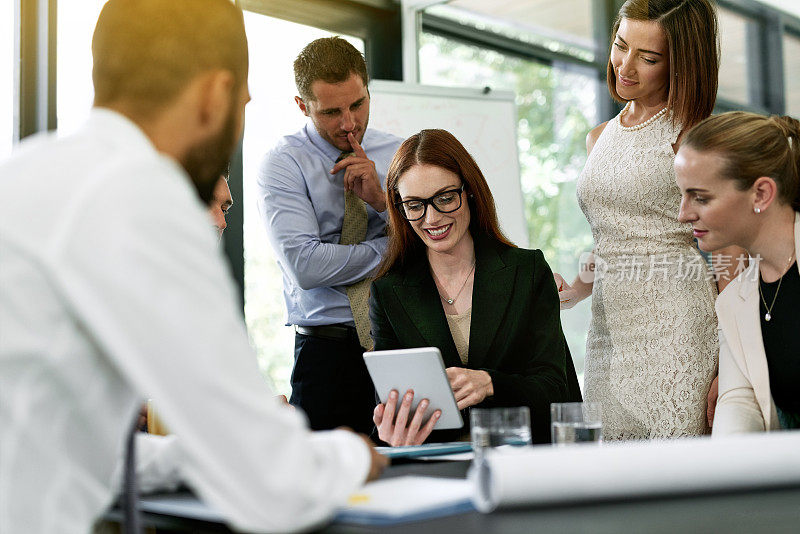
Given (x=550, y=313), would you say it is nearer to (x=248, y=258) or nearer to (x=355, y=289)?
(x=355, y=289)

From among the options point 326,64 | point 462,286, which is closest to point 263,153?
point 326,64

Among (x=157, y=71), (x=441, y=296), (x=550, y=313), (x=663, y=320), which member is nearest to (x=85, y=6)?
(x=441, y=296)

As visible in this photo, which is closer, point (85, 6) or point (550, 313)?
point (550, 313)

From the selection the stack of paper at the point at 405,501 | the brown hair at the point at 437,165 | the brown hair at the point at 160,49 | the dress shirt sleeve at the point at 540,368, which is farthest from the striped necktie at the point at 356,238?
the brown hair at the point at 160,49

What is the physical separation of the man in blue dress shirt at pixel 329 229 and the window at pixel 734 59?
2792 millimetres

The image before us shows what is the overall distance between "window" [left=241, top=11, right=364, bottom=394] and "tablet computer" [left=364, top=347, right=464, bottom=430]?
6.74 ft

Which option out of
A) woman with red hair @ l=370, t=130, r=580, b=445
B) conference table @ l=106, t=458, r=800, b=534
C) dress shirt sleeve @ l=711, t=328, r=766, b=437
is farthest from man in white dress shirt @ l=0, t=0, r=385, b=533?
woman with red hair @ l=370, t=130, r=580, b=445

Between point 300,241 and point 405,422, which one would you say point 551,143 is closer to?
point 300,241

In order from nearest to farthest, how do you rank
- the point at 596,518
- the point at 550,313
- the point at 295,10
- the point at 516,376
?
the point at 596,518 → the point at 516,376 → the point at 550,313 → the point at 295,10

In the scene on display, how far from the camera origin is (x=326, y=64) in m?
2.95

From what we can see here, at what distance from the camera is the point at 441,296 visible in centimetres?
Answer: 245

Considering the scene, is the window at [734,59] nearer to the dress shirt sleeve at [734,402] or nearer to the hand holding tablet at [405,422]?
the dress shirt sleeve at [734,402]

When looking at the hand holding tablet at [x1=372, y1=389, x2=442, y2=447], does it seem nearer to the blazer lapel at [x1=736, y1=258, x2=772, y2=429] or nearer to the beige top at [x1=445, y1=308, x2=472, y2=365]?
the beige top at [x1=445, y1=308, x2=472, y2=365]

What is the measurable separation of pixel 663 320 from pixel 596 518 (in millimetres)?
1596
